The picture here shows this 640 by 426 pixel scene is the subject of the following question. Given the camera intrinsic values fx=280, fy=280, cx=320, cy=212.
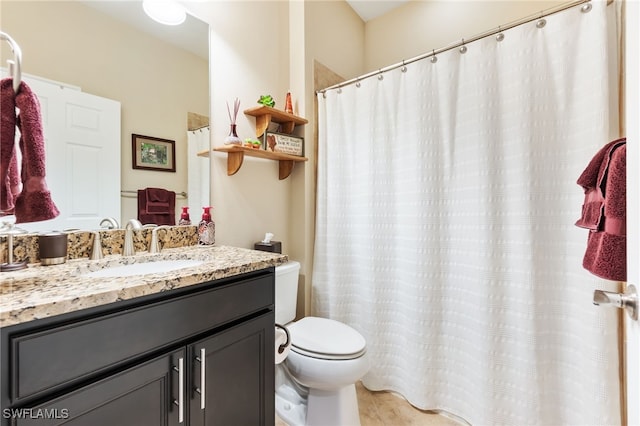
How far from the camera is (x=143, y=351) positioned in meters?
0.69

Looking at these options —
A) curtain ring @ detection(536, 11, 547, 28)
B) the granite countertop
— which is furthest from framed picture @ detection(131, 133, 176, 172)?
curtain ring @ detection(536, 11, 547, 28)

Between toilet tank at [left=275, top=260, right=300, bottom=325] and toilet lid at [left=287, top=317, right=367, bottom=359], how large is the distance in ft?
0.27

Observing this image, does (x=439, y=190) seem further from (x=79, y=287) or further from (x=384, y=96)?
(x=79, y=287)

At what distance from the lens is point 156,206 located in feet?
4.15

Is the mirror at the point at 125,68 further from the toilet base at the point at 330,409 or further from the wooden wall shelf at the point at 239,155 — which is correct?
the toilet base at the point at 330,409

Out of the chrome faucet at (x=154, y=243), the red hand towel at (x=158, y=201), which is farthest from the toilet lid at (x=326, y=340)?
the red hand towel at (x=158, y=201)

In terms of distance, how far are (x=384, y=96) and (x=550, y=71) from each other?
0.76 metres

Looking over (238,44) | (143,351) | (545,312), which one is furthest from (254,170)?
(545,312)

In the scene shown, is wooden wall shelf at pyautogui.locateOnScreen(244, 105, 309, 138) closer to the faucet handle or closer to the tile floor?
the faucet handle

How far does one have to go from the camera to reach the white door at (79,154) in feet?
3.26

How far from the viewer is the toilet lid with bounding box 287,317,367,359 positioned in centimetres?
126

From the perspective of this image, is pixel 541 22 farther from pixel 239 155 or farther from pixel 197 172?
pixel 197 172
